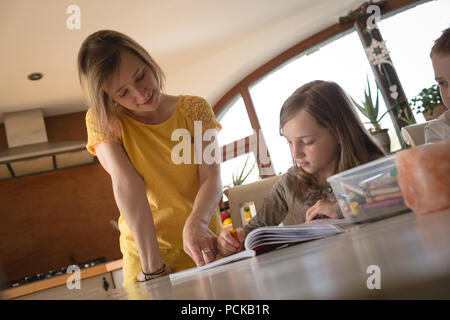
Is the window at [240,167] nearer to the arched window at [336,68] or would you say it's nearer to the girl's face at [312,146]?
the arched window at [336,68]

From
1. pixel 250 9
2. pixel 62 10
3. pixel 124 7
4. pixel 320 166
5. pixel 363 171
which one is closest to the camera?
pixel 363 171

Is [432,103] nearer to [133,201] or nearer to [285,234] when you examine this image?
[133,201]

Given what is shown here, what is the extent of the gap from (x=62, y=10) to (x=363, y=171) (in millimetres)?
2831

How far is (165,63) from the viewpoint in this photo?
13.6 feet

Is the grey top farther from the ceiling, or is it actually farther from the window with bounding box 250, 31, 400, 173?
the ceiling

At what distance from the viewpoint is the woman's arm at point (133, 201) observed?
3.19ft

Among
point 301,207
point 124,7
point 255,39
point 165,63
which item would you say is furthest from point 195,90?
point 301,207

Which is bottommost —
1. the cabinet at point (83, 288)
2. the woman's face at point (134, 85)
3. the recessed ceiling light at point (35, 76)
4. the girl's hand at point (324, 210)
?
the cabinet at point (83, 288)

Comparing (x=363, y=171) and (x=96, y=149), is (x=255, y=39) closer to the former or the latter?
(x=96, y=149)

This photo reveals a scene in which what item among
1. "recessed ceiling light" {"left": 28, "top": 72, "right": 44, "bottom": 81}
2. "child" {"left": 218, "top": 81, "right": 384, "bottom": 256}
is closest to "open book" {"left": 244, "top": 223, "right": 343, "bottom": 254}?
"child" {"left": 218, "top": 81, "right": 384, "bottom": 256}

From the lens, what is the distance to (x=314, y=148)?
1.32 m

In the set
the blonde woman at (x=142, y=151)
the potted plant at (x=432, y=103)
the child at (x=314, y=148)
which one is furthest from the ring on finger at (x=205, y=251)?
the potted plant at (x=432, y=103)

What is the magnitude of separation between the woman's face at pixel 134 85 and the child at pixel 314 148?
498 mm

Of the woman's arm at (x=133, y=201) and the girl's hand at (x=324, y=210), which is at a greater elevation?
the woman's arm at (x=133, y=201)
